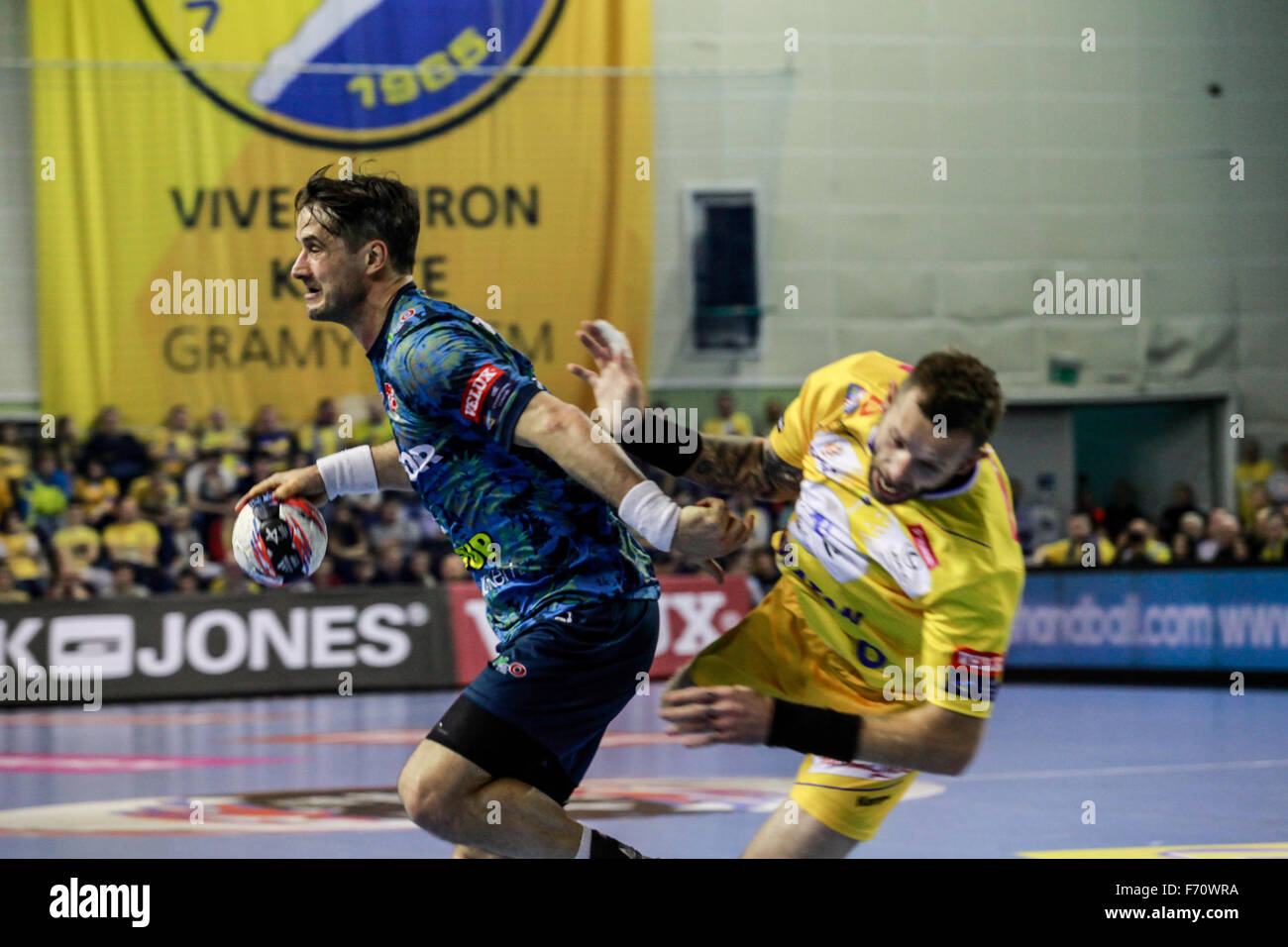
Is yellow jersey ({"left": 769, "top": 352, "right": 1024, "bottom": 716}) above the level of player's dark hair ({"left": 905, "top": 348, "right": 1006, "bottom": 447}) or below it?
below

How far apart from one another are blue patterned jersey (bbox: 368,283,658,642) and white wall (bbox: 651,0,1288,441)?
17.2 metres

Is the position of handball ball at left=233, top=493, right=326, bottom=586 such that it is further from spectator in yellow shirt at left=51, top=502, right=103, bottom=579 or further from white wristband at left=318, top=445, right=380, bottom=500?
spectator in yellow shirt at left=51, top=502, right=103, bottom=579

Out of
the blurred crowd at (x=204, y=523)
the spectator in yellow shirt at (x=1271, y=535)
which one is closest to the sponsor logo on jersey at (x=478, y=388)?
the blurred crowd at (x=204, y=523)

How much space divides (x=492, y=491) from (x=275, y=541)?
2.99ft

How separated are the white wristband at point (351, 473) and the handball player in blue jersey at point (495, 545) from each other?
0.45 m

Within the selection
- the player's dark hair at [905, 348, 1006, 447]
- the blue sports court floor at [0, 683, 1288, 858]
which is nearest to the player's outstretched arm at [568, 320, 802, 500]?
the player's dark hair at [905, 348, 1006, 447]

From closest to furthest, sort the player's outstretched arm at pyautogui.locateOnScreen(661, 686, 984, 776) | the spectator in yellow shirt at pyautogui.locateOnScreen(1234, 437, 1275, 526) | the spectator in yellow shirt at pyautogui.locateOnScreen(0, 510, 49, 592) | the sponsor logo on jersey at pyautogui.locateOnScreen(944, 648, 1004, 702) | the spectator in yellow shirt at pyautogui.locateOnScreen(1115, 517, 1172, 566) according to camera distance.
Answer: the player's outstretched arm at pyautogui.locateOnScreen(661, 686, 984, 776), the sponsor logo on jersey at pyautogui.locateOnScreen(944, 648, 1004, 702), the spectator in yellow shirt at pyautogui.locateOnScreen(0, 510, 49, 592), the spectator in yellow shirt at pyautogui.locateOnScreen(1115, 517, 1172, 566), the spectator in yellow shirt at pyautogui.locateOnScreen(1234, 437, 1275, 526)

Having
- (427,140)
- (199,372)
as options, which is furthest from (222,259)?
(427,140)

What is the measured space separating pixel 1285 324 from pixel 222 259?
1509cm

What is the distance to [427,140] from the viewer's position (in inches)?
846

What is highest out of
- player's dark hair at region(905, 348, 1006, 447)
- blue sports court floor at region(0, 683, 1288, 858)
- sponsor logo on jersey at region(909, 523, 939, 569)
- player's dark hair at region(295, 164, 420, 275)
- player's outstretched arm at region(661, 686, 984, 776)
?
player's dark hair at region(295, 164, 420, 275)

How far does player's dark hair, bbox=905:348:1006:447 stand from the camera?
466 centimetres

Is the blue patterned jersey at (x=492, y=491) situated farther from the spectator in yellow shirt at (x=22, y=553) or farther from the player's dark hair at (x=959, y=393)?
the spectator in yellow shirt at (x=22, y=553)

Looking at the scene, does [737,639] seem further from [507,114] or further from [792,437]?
[507,114]
